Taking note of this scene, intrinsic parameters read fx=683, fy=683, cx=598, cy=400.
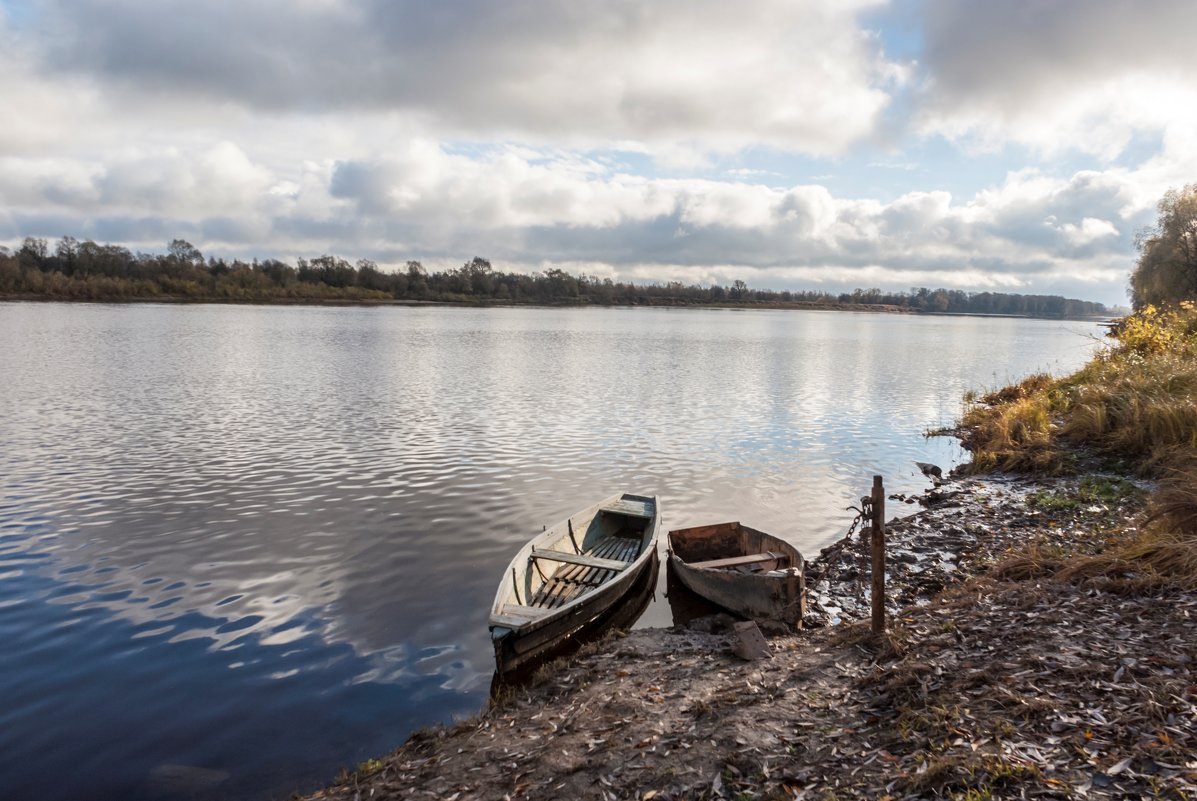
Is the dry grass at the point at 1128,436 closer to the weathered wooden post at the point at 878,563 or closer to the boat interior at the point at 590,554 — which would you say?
the weathered wooden post at the point at 878,563

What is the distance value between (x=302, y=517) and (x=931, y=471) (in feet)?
60.9

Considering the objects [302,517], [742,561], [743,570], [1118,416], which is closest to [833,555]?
[742,561]

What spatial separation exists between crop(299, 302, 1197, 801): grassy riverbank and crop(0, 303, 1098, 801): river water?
1.92m

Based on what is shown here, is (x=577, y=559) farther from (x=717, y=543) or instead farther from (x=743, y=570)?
(x=717, y=543)

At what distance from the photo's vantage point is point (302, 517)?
52.2ft

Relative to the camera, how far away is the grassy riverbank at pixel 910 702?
540cm

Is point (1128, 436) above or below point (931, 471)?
above

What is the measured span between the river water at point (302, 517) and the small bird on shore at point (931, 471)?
499mm

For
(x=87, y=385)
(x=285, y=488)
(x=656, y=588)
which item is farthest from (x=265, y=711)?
(x=87, y=385)

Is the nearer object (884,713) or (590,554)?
(884,713)

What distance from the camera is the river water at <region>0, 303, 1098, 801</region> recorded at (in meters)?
8.58

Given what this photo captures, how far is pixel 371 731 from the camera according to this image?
855 cm

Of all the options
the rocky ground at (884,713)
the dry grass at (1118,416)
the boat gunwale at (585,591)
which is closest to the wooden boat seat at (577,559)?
the boat gunwale at (585,591)

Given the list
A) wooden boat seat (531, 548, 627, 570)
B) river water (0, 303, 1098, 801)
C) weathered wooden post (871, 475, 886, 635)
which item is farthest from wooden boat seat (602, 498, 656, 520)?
weathered wooden post (871, 475, 886, 635)
